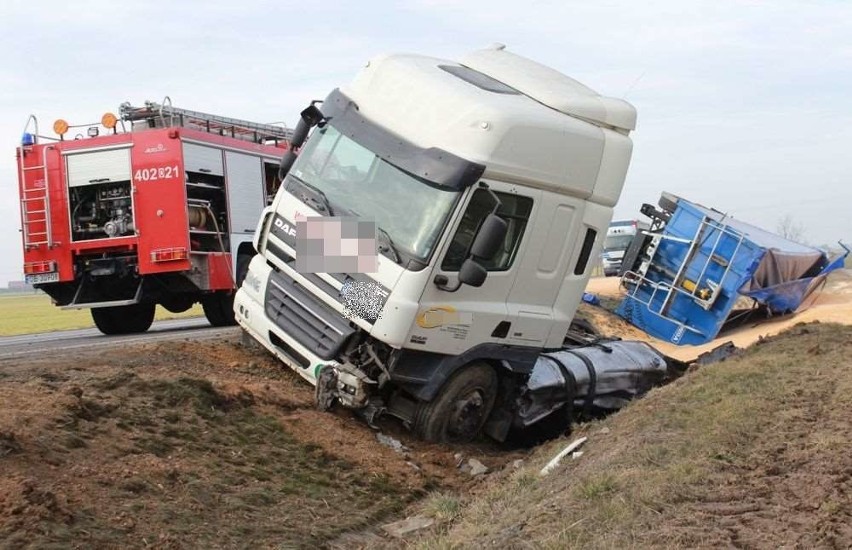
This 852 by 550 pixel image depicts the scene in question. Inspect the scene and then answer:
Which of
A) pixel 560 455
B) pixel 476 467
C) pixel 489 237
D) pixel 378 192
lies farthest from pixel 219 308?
pixel 560 455

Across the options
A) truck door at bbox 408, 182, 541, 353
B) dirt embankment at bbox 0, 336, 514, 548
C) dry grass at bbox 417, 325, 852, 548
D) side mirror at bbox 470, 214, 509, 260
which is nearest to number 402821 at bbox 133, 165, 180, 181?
dirt embankment at bbox 0, 336, 514, 548

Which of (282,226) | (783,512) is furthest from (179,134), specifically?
(783,512)

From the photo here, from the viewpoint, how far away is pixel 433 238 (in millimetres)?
7656

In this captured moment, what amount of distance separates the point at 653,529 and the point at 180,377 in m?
4.26

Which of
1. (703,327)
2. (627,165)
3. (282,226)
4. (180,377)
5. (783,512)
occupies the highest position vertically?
(627,165)

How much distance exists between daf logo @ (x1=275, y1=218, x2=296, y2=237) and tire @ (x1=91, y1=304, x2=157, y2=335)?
7.49 metres

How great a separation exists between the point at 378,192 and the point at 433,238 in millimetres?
654

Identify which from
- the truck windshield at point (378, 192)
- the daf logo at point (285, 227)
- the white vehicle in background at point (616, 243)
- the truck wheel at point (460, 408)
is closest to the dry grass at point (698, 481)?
the truck wheel at point (460, 408)

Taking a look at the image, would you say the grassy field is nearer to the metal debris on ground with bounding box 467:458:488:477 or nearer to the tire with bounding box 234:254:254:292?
the tire with bounding box 234:254:254:292

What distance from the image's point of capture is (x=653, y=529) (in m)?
4.69

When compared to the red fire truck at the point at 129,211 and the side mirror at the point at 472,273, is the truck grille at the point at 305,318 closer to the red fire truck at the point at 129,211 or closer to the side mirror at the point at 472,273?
the side mirror at the point at 472,273

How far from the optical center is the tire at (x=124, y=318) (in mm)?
15234

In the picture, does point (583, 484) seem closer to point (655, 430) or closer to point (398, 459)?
point (655, 430)

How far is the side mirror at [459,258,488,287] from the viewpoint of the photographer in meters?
7.64
